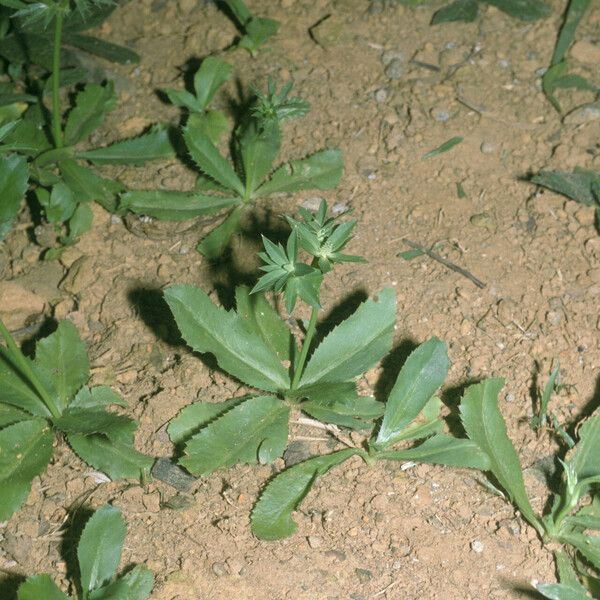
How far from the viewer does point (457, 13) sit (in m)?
3.99

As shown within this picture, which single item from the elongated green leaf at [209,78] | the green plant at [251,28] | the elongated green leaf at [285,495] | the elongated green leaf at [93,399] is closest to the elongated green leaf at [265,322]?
the elongated green leaf at [285,495]

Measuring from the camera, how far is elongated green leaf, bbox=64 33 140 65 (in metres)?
3.94

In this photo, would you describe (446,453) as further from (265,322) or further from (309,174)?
(309,174)

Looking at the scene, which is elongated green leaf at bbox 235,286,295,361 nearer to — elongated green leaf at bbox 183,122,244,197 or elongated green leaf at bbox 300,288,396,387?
elongated green leaf at bbox 300,288,396,387

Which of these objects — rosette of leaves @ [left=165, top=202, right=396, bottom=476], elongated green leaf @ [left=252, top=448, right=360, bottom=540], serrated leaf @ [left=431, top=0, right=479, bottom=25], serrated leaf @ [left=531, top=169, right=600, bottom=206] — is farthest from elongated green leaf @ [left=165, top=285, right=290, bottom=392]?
serrated leaf @ [left=431, top=0, right=479, bottom=25]

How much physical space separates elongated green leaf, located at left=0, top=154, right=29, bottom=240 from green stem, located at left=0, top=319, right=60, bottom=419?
35 centimetres

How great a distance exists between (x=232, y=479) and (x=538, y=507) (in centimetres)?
96

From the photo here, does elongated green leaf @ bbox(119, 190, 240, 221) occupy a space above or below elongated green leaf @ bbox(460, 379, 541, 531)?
above

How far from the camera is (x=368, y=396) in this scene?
2.85 m

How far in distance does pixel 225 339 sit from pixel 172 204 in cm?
80

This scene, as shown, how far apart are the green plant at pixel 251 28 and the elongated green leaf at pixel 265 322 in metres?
1.49

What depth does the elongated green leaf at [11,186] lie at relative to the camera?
2.68m

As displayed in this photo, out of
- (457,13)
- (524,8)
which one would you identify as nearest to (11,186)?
(457,13)

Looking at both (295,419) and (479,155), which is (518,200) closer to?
(479,155)
